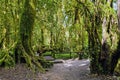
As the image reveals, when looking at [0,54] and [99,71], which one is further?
[0,54]

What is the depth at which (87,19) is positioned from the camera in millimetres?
15078

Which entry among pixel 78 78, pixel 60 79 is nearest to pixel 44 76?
pixel 60 79

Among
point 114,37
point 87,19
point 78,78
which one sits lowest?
point 78,78

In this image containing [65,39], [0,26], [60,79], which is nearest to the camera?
[60,79]

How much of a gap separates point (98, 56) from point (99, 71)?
851 mm

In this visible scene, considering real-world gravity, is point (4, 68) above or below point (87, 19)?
below

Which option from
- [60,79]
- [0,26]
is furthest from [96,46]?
[0,26]

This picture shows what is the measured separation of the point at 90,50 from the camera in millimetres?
15055

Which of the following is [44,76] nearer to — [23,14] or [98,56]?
[98,56]

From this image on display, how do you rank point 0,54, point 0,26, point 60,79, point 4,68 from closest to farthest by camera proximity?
point 60,79, point 4,68, point 0,54, point 0,26

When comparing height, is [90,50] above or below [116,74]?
above

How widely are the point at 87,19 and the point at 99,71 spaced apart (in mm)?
3088

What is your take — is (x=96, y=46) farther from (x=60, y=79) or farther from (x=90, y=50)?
(x=60, y=79)

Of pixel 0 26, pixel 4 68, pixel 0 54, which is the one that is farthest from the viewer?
pixel 0 26
